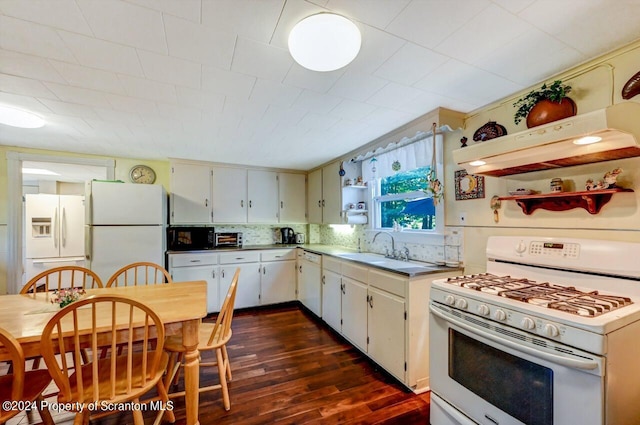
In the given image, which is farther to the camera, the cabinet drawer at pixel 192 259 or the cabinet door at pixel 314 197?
the cabinet door at pixel 314 197

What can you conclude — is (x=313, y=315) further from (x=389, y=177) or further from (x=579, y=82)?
(x=579, y=82)

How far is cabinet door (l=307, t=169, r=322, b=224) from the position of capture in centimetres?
407

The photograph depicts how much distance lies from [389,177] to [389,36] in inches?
77.1

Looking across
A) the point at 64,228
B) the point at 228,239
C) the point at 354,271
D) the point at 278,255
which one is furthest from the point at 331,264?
the point at 64,228

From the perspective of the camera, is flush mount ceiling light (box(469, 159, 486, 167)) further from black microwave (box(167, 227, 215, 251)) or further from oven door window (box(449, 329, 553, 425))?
black microwave (box(167, 227, 215, 251))

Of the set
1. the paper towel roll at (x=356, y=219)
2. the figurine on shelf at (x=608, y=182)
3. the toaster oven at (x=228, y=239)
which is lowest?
the toaster oven at (x=228, y=239)

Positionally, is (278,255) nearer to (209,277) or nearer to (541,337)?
(209,277)

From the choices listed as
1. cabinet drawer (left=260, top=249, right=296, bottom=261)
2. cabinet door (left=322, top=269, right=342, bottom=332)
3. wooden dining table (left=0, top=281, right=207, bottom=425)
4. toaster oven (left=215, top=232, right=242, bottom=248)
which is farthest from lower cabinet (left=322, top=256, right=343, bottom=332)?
toaster oven (left=215, top=232, right=242, bottom=248)

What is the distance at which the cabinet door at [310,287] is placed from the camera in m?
3.32

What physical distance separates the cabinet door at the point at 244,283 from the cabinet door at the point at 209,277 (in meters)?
0.06

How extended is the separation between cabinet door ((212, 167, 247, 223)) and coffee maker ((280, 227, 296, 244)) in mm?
692

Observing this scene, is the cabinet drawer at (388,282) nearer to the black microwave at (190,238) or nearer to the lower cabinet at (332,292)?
the lower cabinet at (332,292)

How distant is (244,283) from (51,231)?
399 cm

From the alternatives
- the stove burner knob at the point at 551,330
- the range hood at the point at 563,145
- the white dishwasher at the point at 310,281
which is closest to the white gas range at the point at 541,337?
the stove burner knob at the point at 551,330
